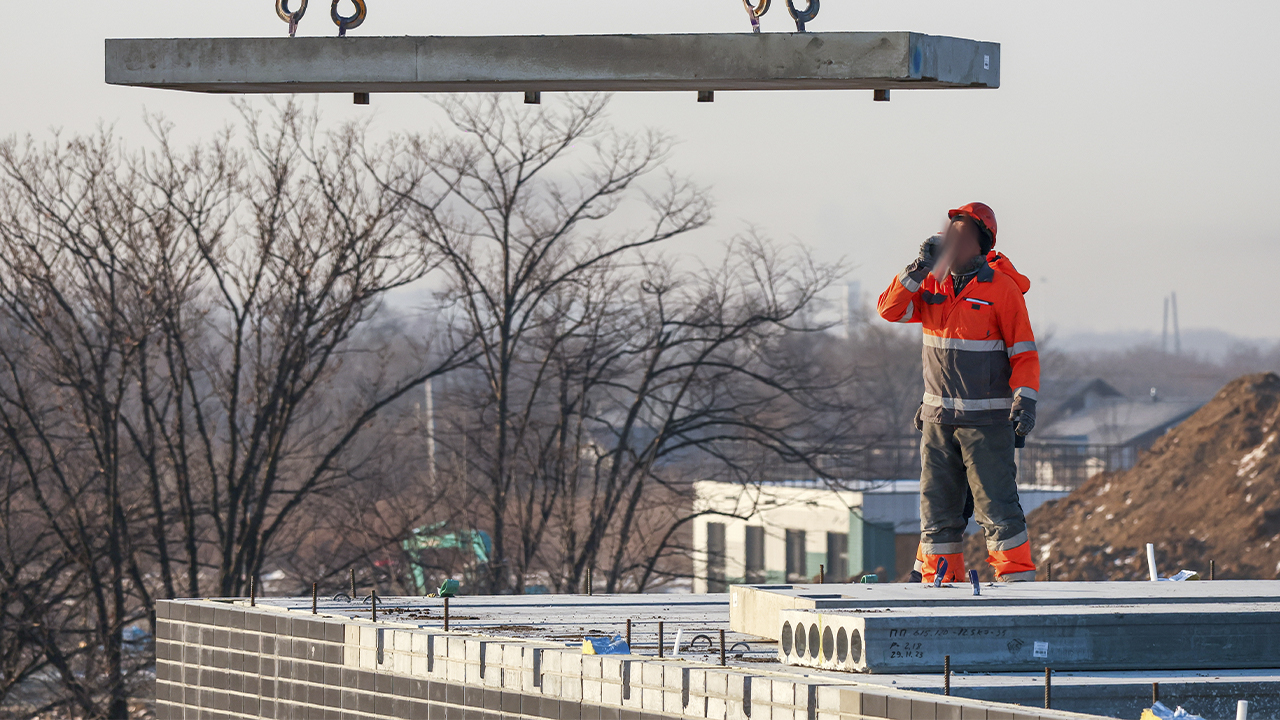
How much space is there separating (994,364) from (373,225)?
18.0m

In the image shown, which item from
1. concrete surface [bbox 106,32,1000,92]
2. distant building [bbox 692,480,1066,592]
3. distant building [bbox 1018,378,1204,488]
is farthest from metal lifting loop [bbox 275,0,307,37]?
distant building [bbox 1018,378,1204,488]

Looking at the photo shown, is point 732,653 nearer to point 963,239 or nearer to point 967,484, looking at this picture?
point 967,484

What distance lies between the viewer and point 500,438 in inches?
997

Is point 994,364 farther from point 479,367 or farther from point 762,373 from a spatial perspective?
point 762,373

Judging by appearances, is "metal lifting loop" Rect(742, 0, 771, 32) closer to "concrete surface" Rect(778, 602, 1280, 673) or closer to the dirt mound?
"concrete surface" Rect(778, 602, 1280, 673)

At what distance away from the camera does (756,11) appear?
251 inches

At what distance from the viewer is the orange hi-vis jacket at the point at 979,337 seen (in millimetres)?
8016

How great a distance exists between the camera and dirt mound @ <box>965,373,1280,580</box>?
3009cm

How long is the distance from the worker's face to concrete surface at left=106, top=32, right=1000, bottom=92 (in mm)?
1588

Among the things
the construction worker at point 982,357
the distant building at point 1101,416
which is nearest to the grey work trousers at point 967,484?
the construction worker at point 982,357

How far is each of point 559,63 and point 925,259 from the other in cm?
221

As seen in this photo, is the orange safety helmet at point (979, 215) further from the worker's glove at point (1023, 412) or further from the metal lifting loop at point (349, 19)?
the metal lifting loop at point (349, 19)

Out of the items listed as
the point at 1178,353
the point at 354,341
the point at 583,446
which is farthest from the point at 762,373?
the point at 1178,353

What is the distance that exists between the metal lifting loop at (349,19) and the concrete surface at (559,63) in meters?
0.06
